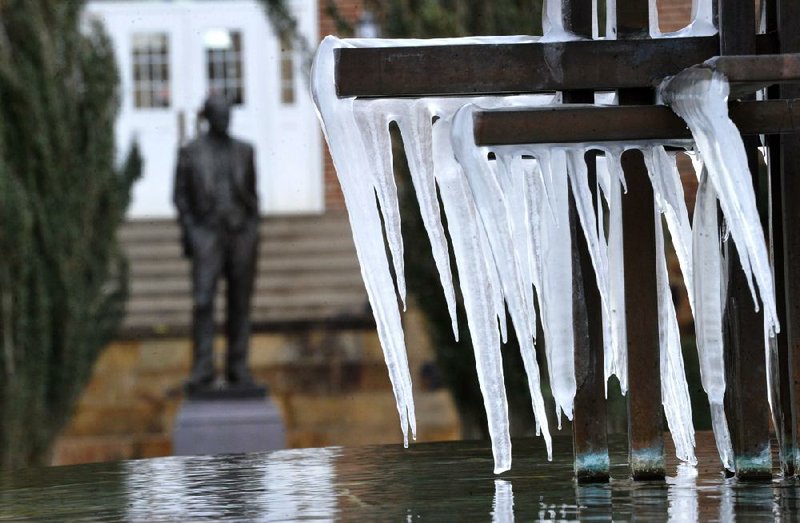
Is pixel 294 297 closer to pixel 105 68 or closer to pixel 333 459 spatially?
pixel 105 68

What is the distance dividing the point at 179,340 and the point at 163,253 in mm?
1490

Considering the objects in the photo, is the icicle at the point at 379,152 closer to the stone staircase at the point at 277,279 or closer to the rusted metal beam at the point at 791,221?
the rusted metal beam at the point at 791,221

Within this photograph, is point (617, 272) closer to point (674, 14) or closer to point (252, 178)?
point (252, 178)

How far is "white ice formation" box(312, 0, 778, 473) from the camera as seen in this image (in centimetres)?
310

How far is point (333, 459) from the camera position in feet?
14.1

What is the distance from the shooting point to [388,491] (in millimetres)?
3391

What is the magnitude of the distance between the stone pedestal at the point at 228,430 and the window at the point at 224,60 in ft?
22.1

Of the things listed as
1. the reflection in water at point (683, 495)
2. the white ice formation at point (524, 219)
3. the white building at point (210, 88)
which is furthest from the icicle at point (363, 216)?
the white building at point (210, 88)

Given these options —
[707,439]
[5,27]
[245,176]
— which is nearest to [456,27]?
[245,176]

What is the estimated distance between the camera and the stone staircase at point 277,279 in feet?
50.0

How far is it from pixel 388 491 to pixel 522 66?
93 centimetres

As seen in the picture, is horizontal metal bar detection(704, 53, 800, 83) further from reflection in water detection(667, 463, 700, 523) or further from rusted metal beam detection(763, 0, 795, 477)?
reflection in water detection(667, 463, 700, 523)

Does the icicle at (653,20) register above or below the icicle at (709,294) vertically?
above

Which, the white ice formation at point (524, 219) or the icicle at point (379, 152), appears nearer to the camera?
the white ice formation at point (524, 219)
